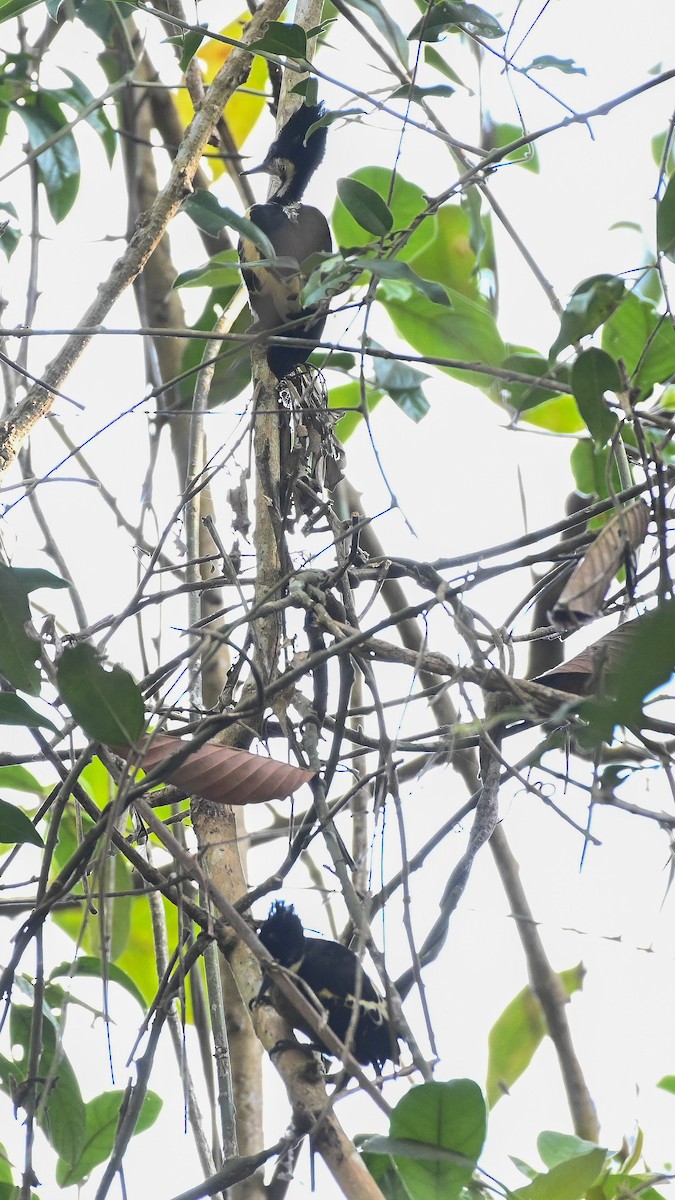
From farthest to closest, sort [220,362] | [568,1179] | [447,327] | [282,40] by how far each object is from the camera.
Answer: [220,362] → [447,327] → [282,40] → [568,1179]

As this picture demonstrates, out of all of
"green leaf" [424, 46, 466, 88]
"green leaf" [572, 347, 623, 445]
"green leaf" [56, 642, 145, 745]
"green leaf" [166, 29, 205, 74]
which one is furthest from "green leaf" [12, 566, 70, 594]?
"green leaf" [424, 46, 466, 88]

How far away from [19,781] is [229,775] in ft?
1.96

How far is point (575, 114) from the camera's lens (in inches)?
31.1

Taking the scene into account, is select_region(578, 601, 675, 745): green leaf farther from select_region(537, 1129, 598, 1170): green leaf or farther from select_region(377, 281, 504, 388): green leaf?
select_region(377, 281, 504, 388): green leaf

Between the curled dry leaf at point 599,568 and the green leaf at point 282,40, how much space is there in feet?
1.63

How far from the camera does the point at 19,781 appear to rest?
4.04 feet

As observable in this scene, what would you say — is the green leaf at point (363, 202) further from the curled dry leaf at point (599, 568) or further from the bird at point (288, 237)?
the curled dry leaf at point (599, 568)

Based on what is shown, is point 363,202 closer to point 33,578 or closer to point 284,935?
point 33,578

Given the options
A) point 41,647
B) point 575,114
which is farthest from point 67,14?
point 41,647

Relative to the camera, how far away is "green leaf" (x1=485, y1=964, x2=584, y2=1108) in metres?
1.35

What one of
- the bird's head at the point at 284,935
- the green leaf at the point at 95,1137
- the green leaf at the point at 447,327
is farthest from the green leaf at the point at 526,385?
the green leaf at the point at 95,1137

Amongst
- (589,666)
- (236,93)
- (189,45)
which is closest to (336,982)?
(589,666)

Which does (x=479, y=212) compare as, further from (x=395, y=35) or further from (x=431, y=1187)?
(x=431, y=1187)

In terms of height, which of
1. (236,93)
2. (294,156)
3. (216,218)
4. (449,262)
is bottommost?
(216,218)
